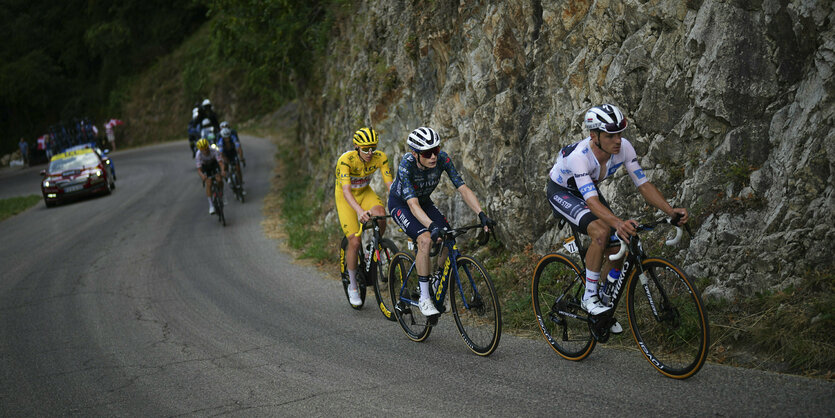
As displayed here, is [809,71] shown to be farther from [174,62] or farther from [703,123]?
[174,62]

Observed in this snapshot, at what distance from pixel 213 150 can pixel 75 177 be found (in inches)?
360

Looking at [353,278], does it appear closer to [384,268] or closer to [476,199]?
[384,268]

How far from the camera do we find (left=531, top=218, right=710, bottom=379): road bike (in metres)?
4.96

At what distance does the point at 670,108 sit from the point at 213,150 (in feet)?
40.3

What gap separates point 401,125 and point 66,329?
658 cm

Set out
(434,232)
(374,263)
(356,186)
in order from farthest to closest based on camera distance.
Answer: (356,186)
(374,263)
(434,232)

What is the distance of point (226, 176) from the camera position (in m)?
18.8

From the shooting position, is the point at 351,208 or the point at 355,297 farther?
the point at 355,297

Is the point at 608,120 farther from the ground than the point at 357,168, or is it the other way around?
the point at 608,120

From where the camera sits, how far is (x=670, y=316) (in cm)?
517

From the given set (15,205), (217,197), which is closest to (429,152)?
(217,197)

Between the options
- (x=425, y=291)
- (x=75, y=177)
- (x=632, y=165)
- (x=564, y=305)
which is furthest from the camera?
(x=75, y=177)

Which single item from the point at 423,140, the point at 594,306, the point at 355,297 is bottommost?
the point at 355,297

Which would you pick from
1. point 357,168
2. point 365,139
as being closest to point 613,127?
point 365,139
